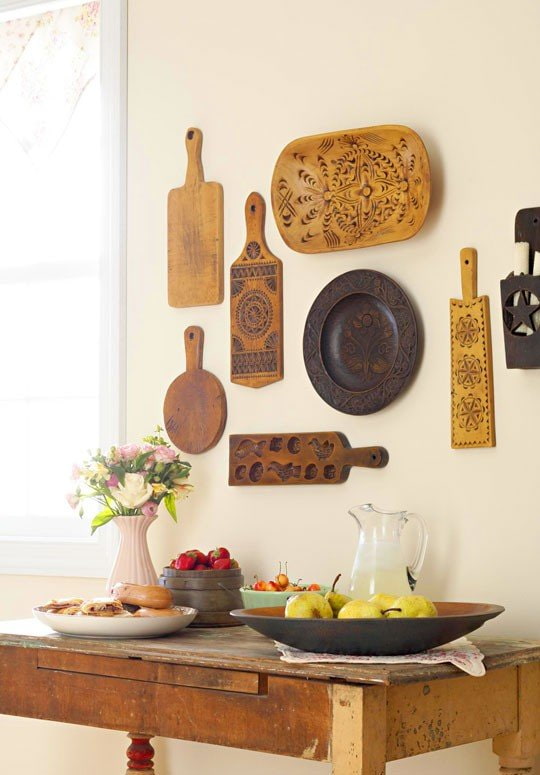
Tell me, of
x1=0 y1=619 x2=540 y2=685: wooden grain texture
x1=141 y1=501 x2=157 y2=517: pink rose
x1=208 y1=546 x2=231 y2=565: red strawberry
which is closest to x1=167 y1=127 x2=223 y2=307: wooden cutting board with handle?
x1=141 y1=501 x2=157 y2=517: pink rose

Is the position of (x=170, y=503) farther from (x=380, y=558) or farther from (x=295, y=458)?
(x=380, y=558)

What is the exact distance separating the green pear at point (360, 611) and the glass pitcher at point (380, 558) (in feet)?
1.17

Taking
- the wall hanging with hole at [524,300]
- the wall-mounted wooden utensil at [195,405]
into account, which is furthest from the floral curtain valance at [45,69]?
the wall hanging with hole at [524,300]

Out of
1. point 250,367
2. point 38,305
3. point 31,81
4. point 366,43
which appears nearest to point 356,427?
point 250,367

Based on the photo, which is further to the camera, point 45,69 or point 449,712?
point 45,69

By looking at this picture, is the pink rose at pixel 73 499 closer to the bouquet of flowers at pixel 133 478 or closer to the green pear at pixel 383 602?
the bouquet of flowers at pixel 133 478

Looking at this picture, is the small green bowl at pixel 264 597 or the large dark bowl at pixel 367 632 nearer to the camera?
the large dark bowl at pixel 367 632

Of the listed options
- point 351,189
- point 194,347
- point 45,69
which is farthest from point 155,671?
point 45,69

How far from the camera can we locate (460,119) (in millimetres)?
2736

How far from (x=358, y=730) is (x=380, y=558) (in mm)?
622

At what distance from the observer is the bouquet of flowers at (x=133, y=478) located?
2.86 meters

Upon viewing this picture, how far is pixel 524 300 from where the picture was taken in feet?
8.30

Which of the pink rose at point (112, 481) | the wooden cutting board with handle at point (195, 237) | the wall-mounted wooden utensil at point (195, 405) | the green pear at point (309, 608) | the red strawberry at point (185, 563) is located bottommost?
the green pear at point (309, 608)

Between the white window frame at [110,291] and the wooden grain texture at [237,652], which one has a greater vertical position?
the white window frame at [110,291]
